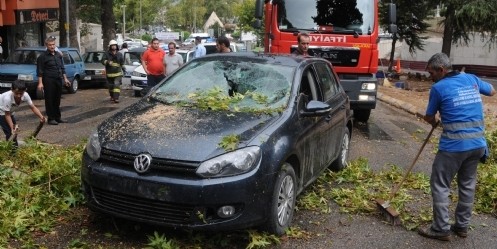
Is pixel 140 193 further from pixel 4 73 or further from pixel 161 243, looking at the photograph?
pixel 4 73

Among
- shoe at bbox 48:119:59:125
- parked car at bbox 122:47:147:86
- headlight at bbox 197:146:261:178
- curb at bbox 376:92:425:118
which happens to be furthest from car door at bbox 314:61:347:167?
parked car at bbox 122:47:147:86

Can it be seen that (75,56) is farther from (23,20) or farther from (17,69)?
(23,20)

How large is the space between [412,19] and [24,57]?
902 inches

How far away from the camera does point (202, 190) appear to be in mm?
3973

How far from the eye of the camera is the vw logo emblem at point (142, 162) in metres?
4.06

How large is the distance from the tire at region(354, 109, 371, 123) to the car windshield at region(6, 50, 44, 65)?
9893 mm

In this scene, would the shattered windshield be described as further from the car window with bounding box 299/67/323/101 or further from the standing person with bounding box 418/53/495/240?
the standing person with bounding box 418/53/495/240

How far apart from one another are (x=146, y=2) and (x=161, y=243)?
91214 mm

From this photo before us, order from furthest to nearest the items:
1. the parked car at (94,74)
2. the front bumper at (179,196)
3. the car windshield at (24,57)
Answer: the parked car at (94,74) < the car windshield at (24,57) < the front bumper at (179,196)

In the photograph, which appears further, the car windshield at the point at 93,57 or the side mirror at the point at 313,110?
the car windshield at the point at 93,57

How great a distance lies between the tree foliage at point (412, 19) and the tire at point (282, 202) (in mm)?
25368

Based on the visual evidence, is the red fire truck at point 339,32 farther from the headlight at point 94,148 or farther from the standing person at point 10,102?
the headlight at point 94,148

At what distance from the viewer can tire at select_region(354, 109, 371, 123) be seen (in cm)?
1147

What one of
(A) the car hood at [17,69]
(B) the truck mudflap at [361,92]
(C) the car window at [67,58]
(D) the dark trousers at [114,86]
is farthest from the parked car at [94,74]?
(B) the truck mudflap at [361,92]
